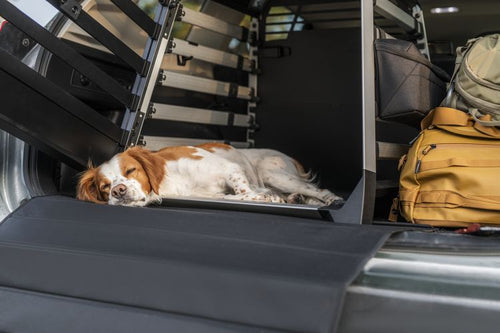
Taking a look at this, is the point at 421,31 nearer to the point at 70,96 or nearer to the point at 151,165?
the point at 151,165

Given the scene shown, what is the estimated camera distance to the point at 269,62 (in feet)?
15.0

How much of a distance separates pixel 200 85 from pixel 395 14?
1649 millimetres

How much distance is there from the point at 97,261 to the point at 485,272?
1222 millimetres

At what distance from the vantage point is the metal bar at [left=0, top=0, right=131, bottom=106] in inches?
99.0

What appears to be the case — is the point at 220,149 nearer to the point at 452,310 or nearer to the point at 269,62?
the point at 269,62

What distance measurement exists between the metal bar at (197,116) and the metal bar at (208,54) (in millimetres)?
366

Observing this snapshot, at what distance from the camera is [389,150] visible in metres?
2.63

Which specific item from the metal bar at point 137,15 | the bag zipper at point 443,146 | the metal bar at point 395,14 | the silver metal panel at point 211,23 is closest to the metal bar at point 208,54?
the silver metal panel at point 211,23

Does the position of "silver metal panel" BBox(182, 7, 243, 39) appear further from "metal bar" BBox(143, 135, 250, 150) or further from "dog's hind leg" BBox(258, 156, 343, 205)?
"dog's hind leg" BBox(258, 156, 343, 205)

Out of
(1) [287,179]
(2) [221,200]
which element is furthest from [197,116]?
(2) [221,200]

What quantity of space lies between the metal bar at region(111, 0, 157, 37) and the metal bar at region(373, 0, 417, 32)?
135 centimetres

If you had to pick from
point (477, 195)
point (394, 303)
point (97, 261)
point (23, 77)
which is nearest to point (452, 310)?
point (394, 303)

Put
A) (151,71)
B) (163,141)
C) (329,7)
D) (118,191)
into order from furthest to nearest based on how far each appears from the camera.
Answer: (329,7) < (163,141) < (151,71) < (118,191)

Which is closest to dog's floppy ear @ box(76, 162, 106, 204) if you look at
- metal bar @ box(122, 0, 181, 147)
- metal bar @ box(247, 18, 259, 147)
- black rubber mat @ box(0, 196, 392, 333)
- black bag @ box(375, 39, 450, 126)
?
metal bar @ box(122, 0, 181, 147)
